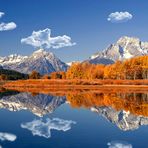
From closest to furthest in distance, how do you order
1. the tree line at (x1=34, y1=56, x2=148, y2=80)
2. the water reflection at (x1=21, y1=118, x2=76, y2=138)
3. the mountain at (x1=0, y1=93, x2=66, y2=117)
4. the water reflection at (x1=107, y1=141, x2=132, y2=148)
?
the water reflection at (x1=107, y1=141, x2=132, y2=148)
the water reflection at (x1=21, y1=118, x2=76, y2=138)
the mountain at (x1=0, y1=93, x2=66, y2=117)
the tree line at (x1=34, y1=56, x2=148, y2=80)

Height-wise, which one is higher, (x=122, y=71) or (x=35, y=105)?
(x=122, y=71)

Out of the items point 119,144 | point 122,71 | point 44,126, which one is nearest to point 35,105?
point 44,126

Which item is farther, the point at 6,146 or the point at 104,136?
the point at 104,136

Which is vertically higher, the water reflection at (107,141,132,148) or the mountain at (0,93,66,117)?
the mountain at (0,93,66,117)

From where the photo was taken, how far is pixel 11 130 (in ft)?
120

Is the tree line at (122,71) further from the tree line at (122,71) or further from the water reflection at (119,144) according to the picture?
the water reflection at (119,144)

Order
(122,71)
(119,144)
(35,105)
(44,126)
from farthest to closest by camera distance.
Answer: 1. (122,71)
2. (35,105)
3. (44,126)
4. (119,144)

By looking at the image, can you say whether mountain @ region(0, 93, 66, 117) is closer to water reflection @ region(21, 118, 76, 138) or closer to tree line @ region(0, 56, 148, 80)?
water reflection @ region(21, 118, 76, 138)

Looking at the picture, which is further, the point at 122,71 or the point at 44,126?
the point at 122,71

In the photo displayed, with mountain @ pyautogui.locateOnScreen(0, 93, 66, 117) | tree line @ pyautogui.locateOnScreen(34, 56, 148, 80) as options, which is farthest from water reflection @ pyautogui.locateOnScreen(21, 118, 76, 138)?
tree line @ pyautogui.locateOnScreen(34, 56, 148, 80)

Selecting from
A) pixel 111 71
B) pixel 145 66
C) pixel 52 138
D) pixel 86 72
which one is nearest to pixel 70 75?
pixel 86 72

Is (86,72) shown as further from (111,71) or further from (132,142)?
(132,142)

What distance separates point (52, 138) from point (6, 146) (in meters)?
4.64

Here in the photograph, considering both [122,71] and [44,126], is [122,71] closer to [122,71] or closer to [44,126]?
[122,71]
